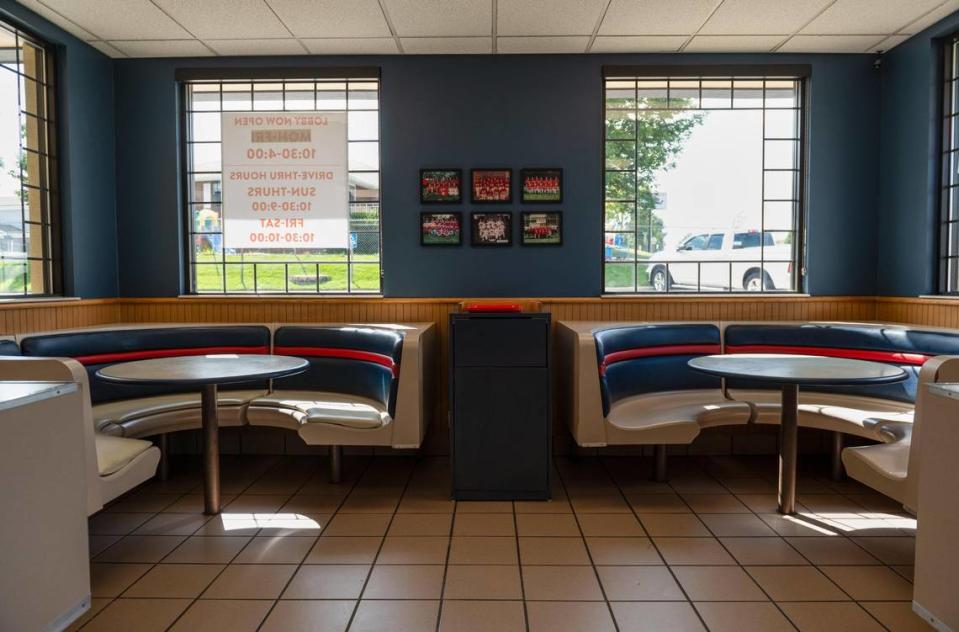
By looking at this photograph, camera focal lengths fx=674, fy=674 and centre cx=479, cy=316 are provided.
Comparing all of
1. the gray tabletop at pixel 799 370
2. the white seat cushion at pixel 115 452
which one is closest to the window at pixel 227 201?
the white seat cushion at pixel 115 452

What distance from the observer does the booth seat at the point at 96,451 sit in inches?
111

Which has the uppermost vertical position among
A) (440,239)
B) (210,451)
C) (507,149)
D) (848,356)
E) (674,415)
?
(507,149)

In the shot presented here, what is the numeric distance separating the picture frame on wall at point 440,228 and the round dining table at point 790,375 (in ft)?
6.77

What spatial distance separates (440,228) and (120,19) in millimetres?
2473

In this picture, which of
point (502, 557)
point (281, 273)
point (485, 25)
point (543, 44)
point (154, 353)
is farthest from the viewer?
point (281, 273)

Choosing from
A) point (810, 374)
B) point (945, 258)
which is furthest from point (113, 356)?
point (945, 258)

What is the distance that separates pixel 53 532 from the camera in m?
2.08

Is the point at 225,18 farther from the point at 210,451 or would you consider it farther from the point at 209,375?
the point at 210,451

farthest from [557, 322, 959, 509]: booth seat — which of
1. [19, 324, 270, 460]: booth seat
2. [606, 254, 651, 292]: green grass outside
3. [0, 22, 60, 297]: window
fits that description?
[0, 22, 60, 297]: window

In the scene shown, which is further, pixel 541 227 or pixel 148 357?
pixel 541 227

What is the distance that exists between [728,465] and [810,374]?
1.63m

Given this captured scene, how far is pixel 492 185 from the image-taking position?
5027 mm

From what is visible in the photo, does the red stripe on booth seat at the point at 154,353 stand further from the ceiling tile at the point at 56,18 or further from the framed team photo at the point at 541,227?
the ceiling tile at the point at 56,18

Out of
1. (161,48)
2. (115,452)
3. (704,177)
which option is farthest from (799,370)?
(161,48)
